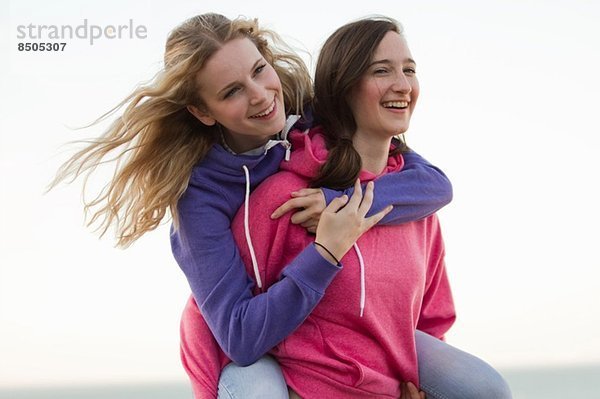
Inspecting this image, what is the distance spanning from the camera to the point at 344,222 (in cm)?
221

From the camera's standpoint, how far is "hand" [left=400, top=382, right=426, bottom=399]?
237 cm

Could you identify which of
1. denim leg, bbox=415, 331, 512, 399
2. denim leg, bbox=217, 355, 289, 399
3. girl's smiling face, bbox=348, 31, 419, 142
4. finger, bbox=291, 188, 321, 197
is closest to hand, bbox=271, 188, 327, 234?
finger, bbox=291, 188, 321, 197

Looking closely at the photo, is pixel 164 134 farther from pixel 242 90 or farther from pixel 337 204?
pixel 337 204

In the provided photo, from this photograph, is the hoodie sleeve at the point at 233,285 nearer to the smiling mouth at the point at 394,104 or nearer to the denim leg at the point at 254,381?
the denim leg at the point at 254,381

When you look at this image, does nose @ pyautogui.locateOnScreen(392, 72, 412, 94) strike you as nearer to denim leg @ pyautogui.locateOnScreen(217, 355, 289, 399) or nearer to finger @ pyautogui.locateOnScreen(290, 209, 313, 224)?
finger @ pyautogui.locateOnScreen(290, 209, 313, 224)

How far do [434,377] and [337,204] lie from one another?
19.5 inches

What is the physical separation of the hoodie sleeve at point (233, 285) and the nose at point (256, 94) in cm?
23

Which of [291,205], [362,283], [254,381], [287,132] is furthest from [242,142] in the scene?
[254,381]

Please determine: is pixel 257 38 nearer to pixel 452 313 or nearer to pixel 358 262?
pixel 358 262

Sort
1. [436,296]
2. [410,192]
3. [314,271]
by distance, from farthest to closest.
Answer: [436,296]
[410,192]
[314,271]

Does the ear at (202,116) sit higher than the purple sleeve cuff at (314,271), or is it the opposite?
the ear at (202,116)

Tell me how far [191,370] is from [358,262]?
486 mm

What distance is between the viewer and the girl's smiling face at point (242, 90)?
2256 mm

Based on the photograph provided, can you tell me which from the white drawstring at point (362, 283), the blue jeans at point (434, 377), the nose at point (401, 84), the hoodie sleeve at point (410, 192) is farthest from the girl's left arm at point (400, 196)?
the blue jeans at point (434, 377)
